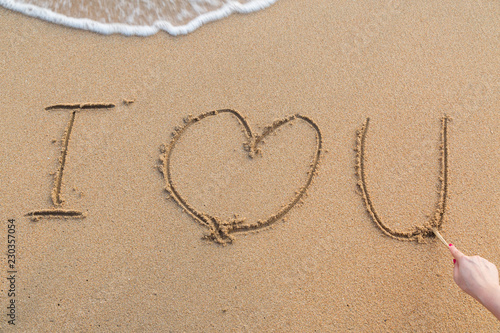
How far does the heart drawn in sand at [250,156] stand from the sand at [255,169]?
13 millimetres

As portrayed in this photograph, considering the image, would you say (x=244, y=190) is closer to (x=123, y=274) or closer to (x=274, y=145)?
(x=274, y=145)

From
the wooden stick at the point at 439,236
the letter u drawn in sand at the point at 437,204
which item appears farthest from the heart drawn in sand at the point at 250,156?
the wooden stick at the point at 439,236

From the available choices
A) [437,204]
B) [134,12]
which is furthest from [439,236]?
[134,12]

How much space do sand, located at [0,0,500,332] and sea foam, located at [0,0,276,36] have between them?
0.08 meters

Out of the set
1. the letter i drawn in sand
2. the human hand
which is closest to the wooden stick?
the human hand

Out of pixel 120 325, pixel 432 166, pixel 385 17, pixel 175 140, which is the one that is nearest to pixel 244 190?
pixel 175 140

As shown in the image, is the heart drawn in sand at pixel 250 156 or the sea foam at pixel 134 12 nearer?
the heart drawn in sand at pixel 250 156

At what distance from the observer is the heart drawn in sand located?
77.5 inches

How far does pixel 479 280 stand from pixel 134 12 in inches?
109

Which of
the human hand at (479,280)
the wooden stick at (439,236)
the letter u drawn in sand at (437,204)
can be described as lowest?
the human hand at (479,280)

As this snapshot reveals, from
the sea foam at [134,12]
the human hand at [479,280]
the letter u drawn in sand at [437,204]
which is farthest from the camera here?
the sea foam at [134,12]

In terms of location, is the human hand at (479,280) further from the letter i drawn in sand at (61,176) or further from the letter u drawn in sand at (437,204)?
the letter i drawn in sand at (61,176)

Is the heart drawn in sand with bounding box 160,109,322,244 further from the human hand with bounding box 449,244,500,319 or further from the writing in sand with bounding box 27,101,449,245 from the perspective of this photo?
the human hand with bounding box 449,244,500,319

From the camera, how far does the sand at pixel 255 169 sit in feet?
6.01
